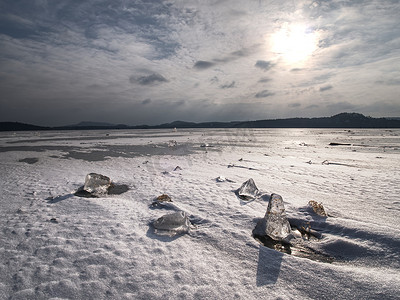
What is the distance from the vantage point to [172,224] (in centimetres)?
344

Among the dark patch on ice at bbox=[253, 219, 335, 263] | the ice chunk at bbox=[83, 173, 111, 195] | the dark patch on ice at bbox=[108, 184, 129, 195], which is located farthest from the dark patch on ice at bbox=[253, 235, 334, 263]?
the ice chunk at bbox=[83, 173, 111, 195]

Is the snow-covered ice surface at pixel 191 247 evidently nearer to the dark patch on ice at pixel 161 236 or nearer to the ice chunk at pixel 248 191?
the dark patch on ice at pixel 161 236

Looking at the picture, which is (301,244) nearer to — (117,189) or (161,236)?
(161,236)

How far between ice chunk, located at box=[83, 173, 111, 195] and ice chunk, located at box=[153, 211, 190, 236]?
8.48 feet

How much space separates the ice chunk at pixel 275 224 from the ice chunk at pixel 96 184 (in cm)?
413

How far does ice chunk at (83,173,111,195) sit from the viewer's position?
205 inches

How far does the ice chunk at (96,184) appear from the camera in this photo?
5200mm

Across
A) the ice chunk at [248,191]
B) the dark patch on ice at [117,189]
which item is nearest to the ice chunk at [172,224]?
the ice chunk at [248,191]

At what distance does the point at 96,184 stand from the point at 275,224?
183 inches

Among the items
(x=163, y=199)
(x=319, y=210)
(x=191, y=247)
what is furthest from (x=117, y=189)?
(x=319, y=210)

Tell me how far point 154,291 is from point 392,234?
12.0 ft

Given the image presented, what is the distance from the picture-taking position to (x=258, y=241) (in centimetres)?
313

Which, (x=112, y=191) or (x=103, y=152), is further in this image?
(x=103, y=152)

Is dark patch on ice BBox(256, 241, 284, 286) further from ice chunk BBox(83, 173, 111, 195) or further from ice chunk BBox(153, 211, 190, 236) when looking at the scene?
ice chunk BBox(83, 173, 111, 195)
